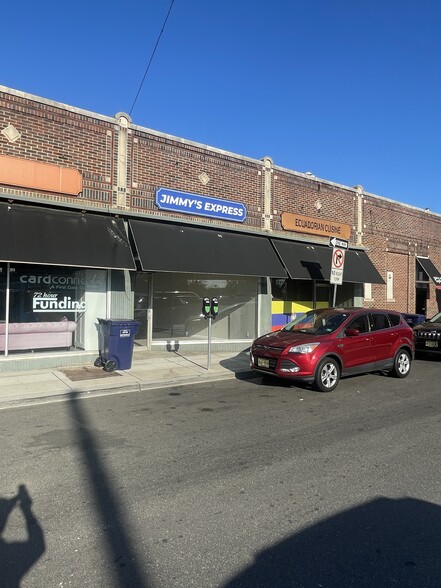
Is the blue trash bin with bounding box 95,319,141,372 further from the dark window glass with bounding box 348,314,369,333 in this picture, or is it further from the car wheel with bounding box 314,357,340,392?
the dark window glass with bounding box 348,314,369,333

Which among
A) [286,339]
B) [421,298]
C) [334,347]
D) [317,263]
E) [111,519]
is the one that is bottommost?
[111,519]

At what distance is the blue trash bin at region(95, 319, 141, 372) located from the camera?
10.0 m

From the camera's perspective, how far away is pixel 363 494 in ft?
13.3

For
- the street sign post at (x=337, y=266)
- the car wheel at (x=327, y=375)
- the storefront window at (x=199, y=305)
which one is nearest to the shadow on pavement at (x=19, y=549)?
the car wheel at (x=327, y=375)

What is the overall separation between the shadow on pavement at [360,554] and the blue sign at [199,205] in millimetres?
9970

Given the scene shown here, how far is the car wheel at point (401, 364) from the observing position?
32.7 feet

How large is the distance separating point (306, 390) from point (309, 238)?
835 centimetres

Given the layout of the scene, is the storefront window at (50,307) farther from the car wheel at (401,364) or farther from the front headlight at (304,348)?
the car wheel at (401,364)

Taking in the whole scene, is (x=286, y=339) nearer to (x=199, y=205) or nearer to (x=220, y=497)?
(x=220, y=497)

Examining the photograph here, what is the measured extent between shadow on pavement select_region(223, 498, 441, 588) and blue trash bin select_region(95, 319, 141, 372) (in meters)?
7.18

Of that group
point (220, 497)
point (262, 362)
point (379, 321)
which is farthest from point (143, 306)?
point (220, 497)

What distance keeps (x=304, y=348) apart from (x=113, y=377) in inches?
157

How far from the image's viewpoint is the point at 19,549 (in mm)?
3119

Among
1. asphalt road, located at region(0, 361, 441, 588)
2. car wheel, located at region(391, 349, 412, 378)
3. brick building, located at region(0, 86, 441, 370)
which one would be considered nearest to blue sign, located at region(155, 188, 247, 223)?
brick building, located at region(0, 86, 441, 370)
